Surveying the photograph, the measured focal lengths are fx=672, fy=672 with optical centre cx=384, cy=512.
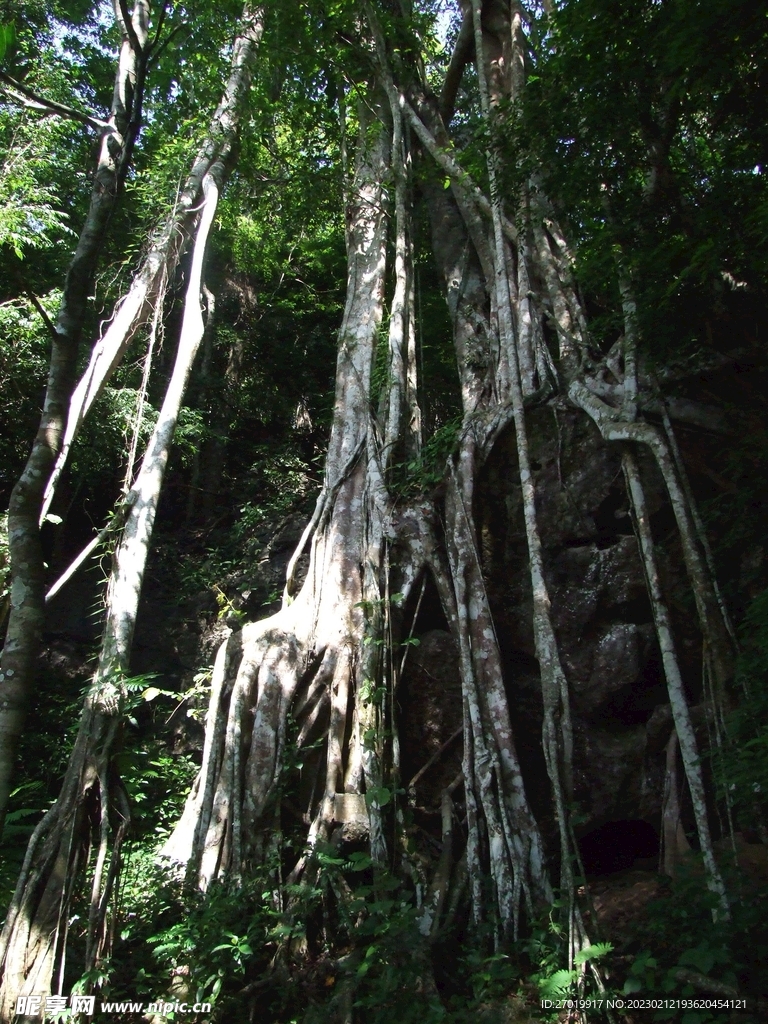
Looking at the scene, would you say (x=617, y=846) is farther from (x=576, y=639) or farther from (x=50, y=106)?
(x=50, y=106)

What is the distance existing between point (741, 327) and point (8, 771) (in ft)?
14.2

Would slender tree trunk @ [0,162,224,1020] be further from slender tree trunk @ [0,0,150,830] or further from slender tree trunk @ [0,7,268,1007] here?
slender tree trunk @ [0,0,150,830]

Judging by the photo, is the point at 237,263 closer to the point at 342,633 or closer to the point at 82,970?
the point at 342,633

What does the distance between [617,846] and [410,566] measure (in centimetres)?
214

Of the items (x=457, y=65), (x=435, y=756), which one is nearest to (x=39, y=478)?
→ (x=435, y=756)

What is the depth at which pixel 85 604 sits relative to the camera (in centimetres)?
735

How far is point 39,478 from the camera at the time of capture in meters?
2.71

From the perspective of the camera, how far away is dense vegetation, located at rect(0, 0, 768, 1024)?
3002 mm

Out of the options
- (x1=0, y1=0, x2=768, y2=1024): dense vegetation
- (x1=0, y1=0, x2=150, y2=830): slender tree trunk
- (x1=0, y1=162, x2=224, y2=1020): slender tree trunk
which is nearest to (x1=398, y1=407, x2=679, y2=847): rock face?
(x1=0, y1=0, x2=768, y2=1024): dense vegetation

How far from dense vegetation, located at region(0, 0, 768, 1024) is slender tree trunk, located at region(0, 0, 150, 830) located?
17mm

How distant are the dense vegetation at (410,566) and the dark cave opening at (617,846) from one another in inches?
3.6

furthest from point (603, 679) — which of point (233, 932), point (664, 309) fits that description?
point (233, 932)

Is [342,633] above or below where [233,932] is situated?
above

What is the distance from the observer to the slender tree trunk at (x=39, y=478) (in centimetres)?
254
